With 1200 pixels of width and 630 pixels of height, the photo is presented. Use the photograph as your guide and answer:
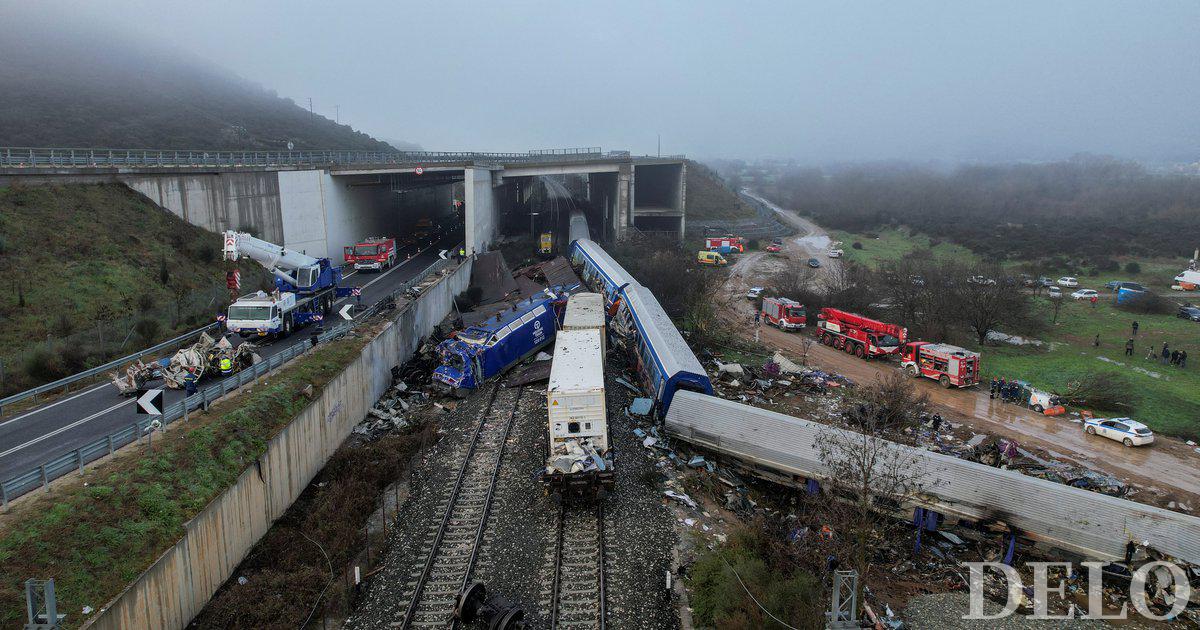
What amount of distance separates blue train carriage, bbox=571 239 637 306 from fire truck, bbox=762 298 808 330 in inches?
359

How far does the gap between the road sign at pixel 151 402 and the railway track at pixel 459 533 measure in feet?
19.9

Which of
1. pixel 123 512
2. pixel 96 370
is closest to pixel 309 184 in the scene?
pixel 96 370

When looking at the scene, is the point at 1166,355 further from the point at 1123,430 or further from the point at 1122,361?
the point at 1123,430

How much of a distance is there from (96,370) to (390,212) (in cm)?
3669

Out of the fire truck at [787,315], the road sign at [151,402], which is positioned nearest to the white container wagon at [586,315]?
the road sign at [151,402]

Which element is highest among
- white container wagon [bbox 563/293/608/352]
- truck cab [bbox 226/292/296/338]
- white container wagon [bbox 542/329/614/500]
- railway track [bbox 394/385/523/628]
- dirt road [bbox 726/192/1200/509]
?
truck cab [bbox 226/292/296/338]

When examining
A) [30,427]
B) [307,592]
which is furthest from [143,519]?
[30,427]

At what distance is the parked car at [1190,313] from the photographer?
4062 cm

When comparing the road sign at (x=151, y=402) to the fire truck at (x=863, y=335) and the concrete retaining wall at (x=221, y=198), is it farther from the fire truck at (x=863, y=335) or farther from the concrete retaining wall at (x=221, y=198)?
the fire truck at (x=863, y=335)

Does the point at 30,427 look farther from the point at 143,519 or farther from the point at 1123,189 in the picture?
the point at 1123,189

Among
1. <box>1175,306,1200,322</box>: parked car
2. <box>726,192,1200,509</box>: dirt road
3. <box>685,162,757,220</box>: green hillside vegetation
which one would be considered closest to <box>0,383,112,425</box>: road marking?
<box>726,192,1200,509</box>: dirt road

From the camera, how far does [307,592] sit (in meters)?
12.5

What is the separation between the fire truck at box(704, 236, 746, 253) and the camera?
66381 mm

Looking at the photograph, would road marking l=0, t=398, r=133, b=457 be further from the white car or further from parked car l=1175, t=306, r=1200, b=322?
parked car l=1175, t=306, r=1200, b=322
